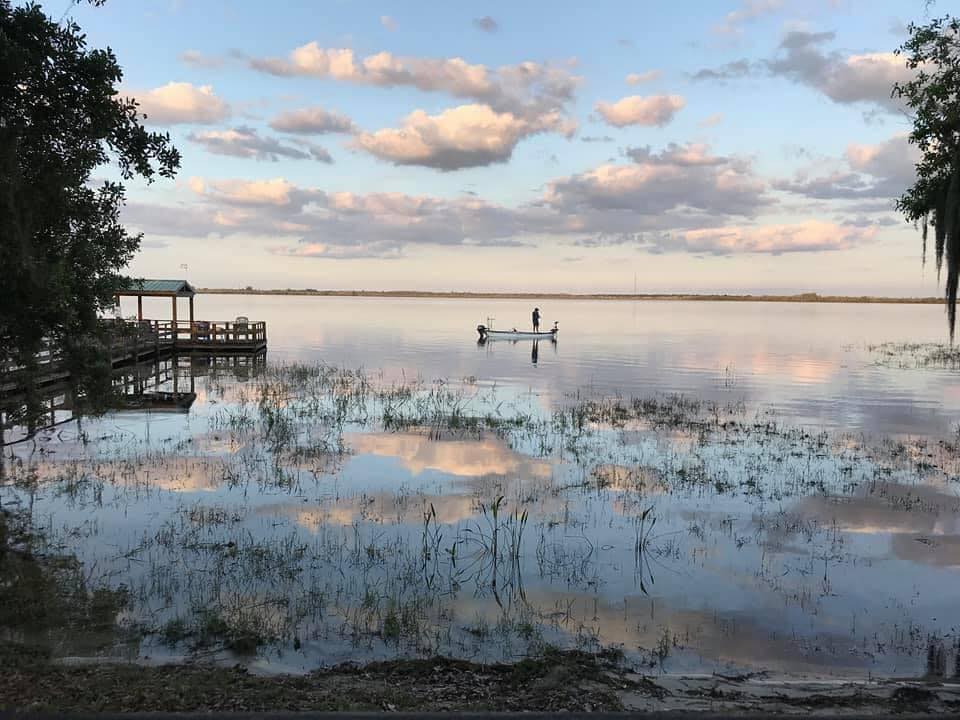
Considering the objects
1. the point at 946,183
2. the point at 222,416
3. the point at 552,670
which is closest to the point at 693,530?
the point at 552,670

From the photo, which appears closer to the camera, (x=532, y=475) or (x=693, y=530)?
(x=693, y=530)

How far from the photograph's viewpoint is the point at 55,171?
866cm

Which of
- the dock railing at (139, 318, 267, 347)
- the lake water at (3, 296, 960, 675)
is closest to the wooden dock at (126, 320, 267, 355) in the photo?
the dock railing at (139, 318, 267, 347)

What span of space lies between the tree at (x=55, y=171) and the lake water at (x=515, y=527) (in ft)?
12.1

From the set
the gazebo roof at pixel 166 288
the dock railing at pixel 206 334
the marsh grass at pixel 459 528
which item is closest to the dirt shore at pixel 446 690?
the marsh grass at pixel 459 528

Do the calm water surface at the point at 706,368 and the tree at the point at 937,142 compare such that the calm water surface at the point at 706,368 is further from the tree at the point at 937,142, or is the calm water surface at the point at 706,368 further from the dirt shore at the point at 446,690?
the dirt shore at the point at 446,690

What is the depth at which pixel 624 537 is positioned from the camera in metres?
12.0

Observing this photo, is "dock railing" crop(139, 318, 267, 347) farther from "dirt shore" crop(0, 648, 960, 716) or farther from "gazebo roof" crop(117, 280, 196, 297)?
"dirt shore" crop(0, 648, 960, 716)

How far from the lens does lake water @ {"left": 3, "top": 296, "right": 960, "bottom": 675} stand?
27.0 ft

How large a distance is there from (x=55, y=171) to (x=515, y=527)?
8.75 m

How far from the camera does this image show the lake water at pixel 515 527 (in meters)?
8.23

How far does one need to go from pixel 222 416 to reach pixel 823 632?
65.3 ft

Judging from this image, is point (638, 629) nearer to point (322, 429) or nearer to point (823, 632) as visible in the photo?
point (823, 632)

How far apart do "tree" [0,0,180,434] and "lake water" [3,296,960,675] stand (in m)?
3.68
